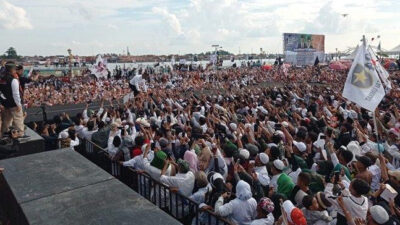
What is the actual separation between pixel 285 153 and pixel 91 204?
15.3 ft

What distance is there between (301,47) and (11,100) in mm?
35249

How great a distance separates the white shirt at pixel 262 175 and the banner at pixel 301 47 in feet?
99.0

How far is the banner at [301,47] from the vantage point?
1344 inches

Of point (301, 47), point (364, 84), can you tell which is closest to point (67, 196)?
point (364, 84)

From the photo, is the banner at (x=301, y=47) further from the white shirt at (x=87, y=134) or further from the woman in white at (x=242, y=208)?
the woman in white at (x=242, y=208)

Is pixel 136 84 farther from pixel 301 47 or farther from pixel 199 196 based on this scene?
pixel 301 47

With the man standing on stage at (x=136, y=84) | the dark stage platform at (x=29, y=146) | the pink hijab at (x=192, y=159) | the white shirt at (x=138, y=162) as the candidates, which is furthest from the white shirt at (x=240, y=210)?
the man standing on stage at (x=136, y=84)

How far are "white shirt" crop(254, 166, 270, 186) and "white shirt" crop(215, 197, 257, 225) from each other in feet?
3.47

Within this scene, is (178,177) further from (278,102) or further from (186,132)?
(278,102)

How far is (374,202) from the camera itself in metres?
4.70

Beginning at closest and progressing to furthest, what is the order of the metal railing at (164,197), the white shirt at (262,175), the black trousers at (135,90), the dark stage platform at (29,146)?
the metal railing at (164,197) → the white shirt at (262,175) → the dark stage platform at (29,146) → the black trousers at (135,90)

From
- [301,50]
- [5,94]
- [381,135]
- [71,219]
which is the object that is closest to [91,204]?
[71,219]

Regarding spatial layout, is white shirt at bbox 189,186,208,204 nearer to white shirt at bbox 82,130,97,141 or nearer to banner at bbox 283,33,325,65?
white shirt at bbox 82,130,97,141

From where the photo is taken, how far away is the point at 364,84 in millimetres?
6059
